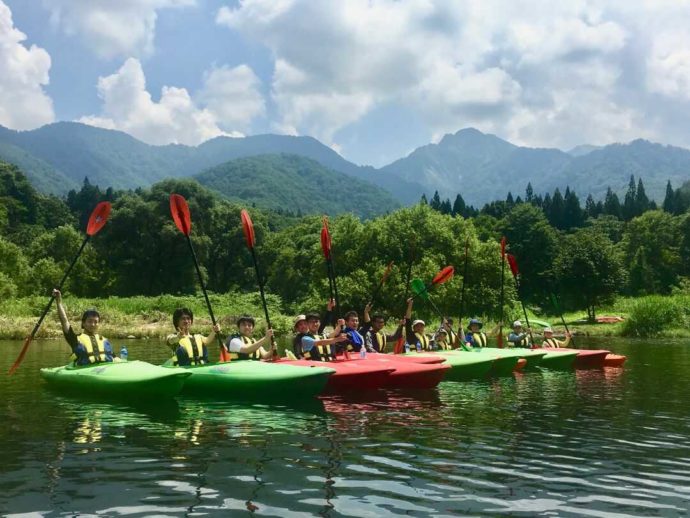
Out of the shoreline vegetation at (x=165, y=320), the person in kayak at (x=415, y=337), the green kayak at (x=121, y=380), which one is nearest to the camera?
the green kayak at (x=121, y=380)

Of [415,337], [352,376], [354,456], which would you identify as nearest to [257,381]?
[352,376]

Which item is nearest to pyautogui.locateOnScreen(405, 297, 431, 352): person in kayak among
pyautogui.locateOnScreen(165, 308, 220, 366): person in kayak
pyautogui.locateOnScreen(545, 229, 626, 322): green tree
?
pyautogui.locateOnScreen(165, 308, 220, 366): person in kayak

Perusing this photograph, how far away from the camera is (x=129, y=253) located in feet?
180

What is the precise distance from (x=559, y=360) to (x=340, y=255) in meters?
20.1

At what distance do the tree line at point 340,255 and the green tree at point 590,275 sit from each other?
3.1 inches

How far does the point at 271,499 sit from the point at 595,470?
331 cm

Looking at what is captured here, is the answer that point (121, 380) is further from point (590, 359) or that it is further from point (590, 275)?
point (590, 275)

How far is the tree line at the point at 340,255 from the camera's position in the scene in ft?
120

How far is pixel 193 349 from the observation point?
1245 cm

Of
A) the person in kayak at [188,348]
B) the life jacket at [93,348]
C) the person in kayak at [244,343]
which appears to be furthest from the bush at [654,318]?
the life jacket at [93,348]

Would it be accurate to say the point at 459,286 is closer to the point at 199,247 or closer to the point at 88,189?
the point at 199,247

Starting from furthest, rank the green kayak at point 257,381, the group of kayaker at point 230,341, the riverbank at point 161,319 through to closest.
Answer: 1. the riverbank at point 161,319
2. the group of kayaker at point 230,341
3. the green kayak at point 257,381

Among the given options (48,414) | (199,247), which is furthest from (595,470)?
(199,247)

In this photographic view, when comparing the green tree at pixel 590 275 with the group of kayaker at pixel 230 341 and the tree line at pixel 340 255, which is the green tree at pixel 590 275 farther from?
the group of kayaker at pixel 230 341
